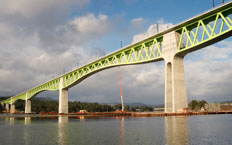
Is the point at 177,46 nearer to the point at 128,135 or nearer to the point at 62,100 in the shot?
the point at 128,135

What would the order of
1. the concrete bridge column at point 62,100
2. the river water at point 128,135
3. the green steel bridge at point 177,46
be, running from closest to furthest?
the river water at point 128,135
the green steel bridge at point 177,46
the concrete bridge column at point 62,100

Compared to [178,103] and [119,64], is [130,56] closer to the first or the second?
[119,64]

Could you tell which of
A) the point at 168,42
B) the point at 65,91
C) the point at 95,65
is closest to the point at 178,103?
the point at 168,42

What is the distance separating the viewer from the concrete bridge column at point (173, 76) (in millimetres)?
44781

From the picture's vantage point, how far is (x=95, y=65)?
75.4m

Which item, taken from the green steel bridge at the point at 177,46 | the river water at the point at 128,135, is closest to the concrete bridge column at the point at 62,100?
the green steel bridge at the point at 177,46

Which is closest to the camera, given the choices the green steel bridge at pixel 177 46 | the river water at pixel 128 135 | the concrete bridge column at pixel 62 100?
the river water at pixel 128 135

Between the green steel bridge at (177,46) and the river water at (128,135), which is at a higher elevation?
the green steel bridge at (177,46)

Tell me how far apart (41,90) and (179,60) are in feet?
260

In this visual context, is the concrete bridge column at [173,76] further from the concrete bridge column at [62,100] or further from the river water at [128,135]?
the concrete bridge column at [62,100]

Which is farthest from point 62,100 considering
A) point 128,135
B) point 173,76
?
point 128,135

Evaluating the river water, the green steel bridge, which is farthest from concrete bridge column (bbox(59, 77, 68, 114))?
the river water

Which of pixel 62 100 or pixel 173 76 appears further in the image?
pixel 62 100

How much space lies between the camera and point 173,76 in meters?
44.9
